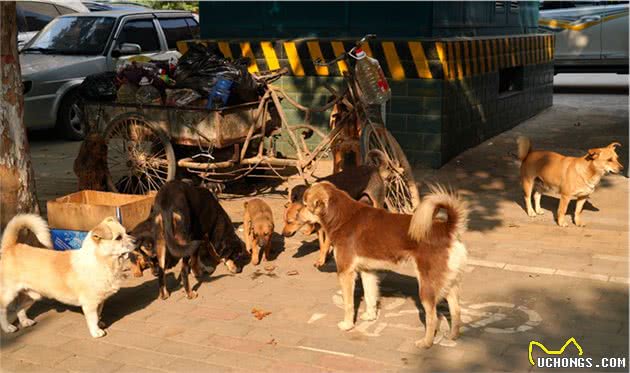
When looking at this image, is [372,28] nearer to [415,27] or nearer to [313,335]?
[415,27]

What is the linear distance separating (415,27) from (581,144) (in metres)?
3.54

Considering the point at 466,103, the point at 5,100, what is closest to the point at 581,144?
the point at 466,103

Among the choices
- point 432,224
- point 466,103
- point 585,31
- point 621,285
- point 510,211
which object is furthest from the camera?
point 585,31

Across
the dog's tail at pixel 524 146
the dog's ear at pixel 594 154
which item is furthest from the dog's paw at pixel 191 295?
the dog's ear at pixel 594 154

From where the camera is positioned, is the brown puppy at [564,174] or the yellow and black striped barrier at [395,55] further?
the yellow and black striped barrier at [395,55]

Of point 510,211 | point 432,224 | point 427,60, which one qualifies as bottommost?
point 510,211

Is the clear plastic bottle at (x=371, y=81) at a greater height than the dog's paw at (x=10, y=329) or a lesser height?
greater

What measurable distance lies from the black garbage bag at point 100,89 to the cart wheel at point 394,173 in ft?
11.0

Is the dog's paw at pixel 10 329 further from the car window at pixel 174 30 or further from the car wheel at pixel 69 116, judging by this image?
the car window at pixel 174 30

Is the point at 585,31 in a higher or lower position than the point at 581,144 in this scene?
higher

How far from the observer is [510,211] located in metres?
8.40

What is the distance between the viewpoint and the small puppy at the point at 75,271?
5.25 m

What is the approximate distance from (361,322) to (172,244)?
1.69 meters

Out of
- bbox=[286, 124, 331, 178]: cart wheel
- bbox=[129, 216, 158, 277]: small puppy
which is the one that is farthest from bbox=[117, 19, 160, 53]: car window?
bbox=[129, 216, 158, 277]: small puppy
